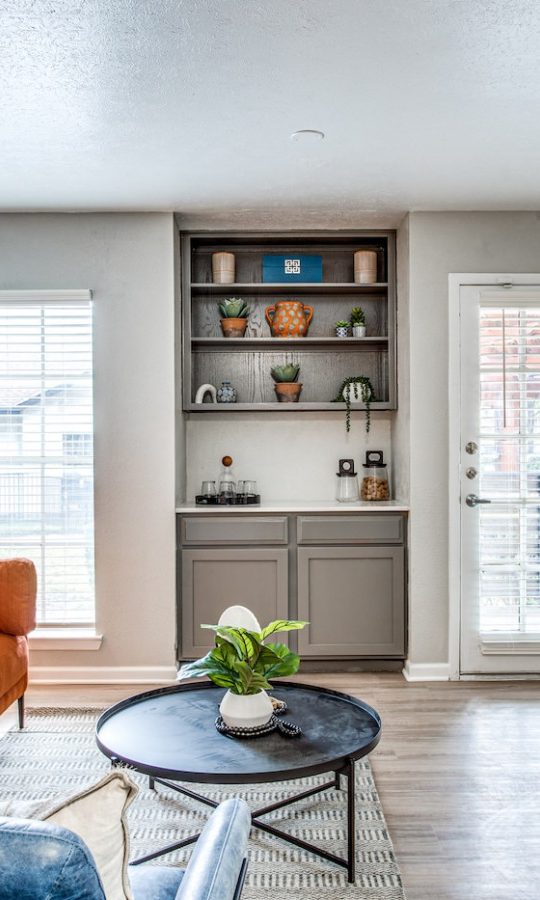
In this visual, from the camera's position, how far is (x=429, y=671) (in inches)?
167

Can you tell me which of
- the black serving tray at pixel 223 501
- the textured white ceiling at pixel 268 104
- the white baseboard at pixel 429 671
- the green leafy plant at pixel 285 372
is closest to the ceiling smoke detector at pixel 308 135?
the textured white ceiling at pixel 268 104

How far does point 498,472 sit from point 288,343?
1469 mm

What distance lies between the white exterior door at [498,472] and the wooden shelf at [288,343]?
0.63m

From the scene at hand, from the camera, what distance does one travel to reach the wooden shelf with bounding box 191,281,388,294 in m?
4.50

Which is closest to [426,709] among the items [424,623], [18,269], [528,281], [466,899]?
[424,623]

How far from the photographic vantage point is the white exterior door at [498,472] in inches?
166

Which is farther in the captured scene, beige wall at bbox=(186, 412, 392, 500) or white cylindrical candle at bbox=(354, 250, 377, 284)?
beige wall at bbox=(186, 412, 392, 500)

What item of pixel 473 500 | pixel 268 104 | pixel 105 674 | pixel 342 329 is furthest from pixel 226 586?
pixel 268 104

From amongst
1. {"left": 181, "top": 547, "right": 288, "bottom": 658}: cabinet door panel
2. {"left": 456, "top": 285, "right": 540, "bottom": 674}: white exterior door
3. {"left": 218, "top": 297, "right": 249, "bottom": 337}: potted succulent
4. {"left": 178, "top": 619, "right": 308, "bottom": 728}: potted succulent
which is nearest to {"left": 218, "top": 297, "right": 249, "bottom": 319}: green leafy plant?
{"left": 218, "top": 297, "right": 249, "bottom": 337}: potted succulent

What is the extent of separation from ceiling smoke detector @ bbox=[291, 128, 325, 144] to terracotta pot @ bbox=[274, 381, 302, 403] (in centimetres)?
161

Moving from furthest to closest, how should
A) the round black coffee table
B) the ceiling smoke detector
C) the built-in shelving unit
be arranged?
the built-in shelving unit, the ceiling smoke detector, the round black coffee table

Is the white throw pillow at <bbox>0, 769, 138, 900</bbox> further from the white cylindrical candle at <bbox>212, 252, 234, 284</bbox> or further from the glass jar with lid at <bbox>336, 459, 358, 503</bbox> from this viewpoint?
the white cylindrical candle at <bbox>212, 252, 234, 284</bbox>

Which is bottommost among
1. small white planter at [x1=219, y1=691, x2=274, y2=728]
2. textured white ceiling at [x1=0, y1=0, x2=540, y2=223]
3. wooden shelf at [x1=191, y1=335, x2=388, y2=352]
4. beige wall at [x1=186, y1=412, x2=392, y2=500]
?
small white planter at [x1=219, y1=691, x2=274, y2=728]

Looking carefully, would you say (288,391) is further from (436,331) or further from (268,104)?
(268,104)
